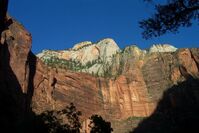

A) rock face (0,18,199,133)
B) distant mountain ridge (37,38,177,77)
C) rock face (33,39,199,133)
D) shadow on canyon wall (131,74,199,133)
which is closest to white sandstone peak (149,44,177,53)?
distant mountain ridge (37,38,177,77)

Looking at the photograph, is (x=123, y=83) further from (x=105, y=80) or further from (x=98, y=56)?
(x=98, y=56)

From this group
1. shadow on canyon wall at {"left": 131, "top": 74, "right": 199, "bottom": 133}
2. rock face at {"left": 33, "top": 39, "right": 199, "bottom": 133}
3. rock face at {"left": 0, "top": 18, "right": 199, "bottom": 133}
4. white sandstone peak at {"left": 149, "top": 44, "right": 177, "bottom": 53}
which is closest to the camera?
rock face at {"left": 0, "top": 18, "right": 199, "bottom": 133}

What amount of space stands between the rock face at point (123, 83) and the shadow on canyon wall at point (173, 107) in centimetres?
311

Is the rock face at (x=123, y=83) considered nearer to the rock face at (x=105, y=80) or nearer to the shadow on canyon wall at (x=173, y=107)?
the rock face at (x=105, y=80)

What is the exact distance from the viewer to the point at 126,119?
132 m

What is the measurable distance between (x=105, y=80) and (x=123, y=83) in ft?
22.0

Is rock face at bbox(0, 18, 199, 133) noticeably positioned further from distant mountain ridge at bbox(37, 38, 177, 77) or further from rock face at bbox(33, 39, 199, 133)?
distant mountain ridge at bbox(37, 38, 177, 77)

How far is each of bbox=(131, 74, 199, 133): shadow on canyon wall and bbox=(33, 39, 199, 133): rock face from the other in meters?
3.11

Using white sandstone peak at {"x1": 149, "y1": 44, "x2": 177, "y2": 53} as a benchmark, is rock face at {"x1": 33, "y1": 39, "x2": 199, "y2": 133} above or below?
below

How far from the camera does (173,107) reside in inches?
5015

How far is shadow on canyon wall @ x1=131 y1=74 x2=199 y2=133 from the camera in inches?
4636

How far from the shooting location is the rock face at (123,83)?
12519 centimetres

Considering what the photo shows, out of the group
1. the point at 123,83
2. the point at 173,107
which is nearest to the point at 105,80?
the point at 123,83

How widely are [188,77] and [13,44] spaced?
6171 cm
